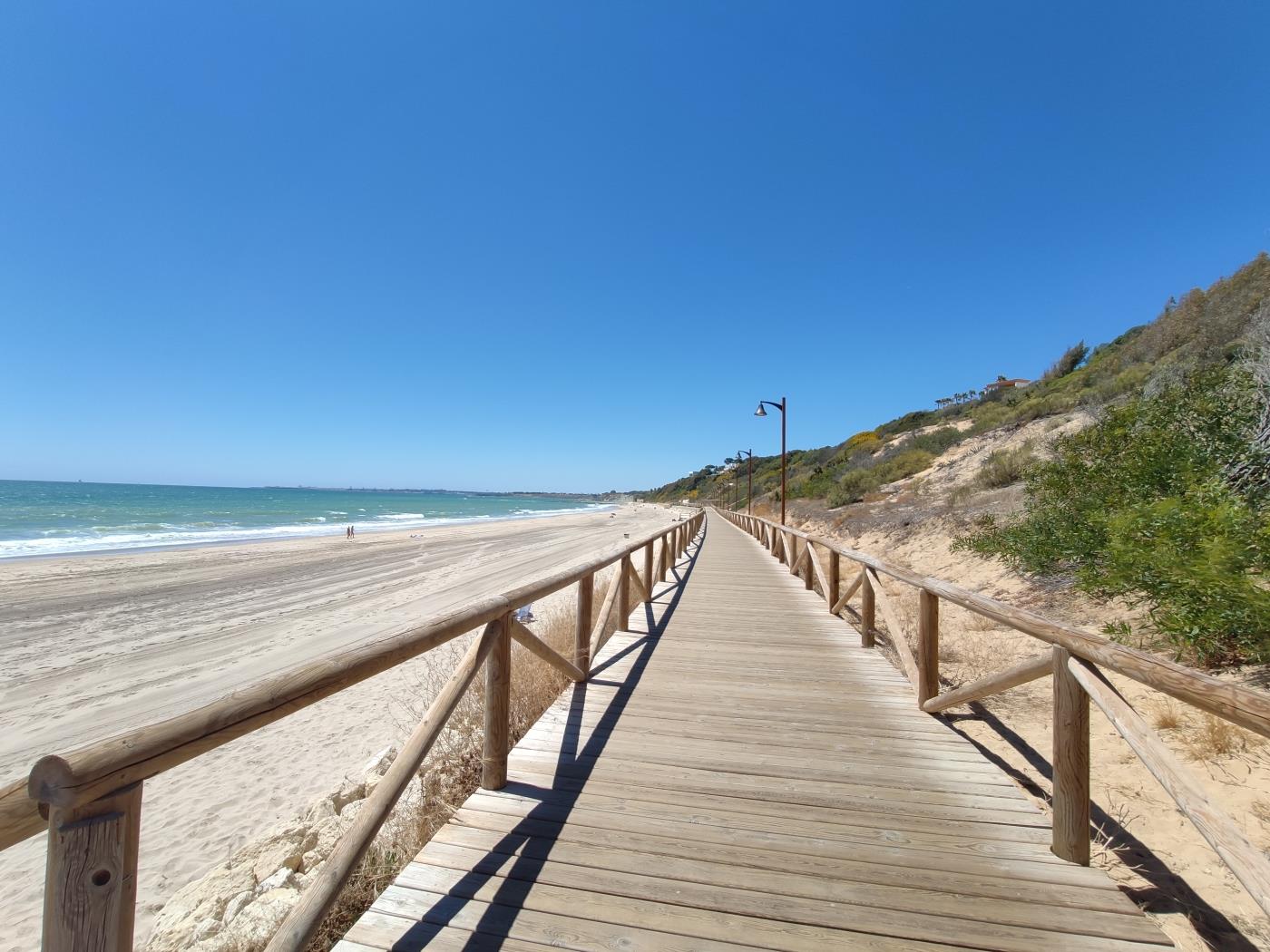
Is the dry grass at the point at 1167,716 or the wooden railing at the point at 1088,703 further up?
the wooden railing at the point at 1088,703

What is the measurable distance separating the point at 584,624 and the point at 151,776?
140 inches

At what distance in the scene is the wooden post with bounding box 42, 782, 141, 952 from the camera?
1.06 m

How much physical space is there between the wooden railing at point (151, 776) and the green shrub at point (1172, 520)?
4.72 metres

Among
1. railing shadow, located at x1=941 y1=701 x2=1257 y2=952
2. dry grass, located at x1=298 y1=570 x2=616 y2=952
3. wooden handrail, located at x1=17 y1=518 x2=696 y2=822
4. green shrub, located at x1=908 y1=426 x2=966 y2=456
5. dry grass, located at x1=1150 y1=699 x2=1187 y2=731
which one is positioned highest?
green shrub, located at x1=908 y1=426 x2=966 y2=456

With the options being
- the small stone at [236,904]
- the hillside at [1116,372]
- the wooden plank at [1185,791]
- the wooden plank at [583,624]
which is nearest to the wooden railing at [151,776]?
the wooden plank at [583,624]

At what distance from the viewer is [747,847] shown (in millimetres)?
2336

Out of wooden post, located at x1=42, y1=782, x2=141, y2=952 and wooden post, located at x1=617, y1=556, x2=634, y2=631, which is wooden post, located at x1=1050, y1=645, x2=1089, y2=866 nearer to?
wooden post, located at x1=42, y1=782, x2=141, y2=952

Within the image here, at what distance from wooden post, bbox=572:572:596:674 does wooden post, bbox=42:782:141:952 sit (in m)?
3.24

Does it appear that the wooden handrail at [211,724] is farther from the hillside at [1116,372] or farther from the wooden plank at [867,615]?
the hillside at [1116,372]

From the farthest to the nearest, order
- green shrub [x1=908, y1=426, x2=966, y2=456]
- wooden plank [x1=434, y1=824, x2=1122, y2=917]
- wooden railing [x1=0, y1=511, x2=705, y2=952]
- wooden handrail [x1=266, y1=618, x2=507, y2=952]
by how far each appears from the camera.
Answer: green shrub [x1=908, y1=426, x2=966, y2=456] < wooden plank [x1=434, y1=824, x2=1122, y2=917] < wooden handrail [x1=266, y1=618, x2=507, y2=952] < wooden railing [x1=0, y1=511, x2=705, y2=952]

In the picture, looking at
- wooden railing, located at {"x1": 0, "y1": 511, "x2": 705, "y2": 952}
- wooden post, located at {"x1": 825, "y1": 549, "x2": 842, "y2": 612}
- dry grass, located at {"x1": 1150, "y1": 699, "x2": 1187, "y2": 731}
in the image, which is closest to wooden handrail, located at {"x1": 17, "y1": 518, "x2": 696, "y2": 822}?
wooden railing, located at {"x1": 0, "y1": 511, "x2": 705, "y2": 952}

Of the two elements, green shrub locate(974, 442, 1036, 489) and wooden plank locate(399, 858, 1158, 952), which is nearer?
wooden plank locate(399, 858, 1158, 952)

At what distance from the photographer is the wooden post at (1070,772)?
2232 mm

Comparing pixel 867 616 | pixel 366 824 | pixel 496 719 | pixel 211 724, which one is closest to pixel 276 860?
pixel 496 719
